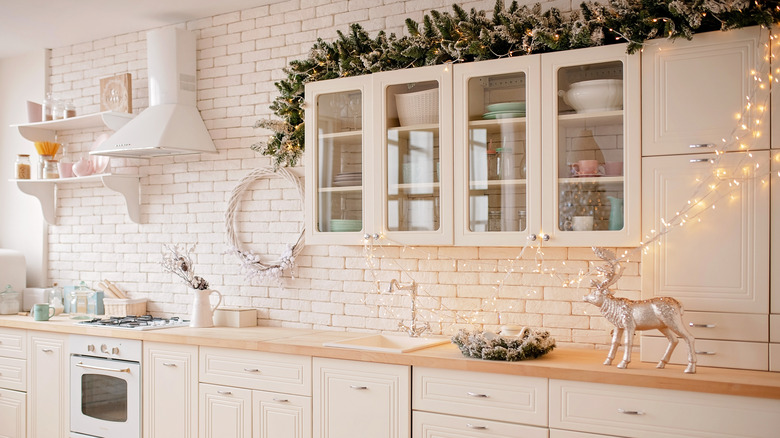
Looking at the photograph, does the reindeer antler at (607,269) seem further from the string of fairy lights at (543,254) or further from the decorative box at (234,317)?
the decorative box at (234,317)

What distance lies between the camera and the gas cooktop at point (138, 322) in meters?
4.15

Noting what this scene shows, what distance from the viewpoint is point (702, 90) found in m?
2.81

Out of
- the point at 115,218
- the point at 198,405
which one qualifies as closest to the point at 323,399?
the point at 198,405

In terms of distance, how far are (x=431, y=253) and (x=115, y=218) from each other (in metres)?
2.37

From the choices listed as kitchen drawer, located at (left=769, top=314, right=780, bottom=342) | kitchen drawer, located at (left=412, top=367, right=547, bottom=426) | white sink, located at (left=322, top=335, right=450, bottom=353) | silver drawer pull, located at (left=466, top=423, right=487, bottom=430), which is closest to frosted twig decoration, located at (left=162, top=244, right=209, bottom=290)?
white sink, located at (left=322, top=335, right=450, bottom=353)

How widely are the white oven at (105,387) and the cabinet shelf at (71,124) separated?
4.35ft

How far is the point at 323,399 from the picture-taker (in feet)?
11.2

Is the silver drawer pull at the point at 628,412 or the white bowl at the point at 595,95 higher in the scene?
the white bowl at the point at 595,95

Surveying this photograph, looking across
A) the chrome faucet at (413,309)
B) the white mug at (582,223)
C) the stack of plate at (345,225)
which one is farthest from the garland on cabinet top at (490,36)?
the chrome faucet at (413,309)

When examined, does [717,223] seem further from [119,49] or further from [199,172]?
[119,49]

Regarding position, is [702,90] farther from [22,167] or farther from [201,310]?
[22,167]

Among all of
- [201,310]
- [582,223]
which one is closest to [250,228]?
[201,310]

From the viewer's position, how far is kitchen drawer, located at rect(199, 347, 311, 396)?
3488 mm

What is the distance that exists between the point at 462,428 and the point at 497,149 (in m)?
1.18
